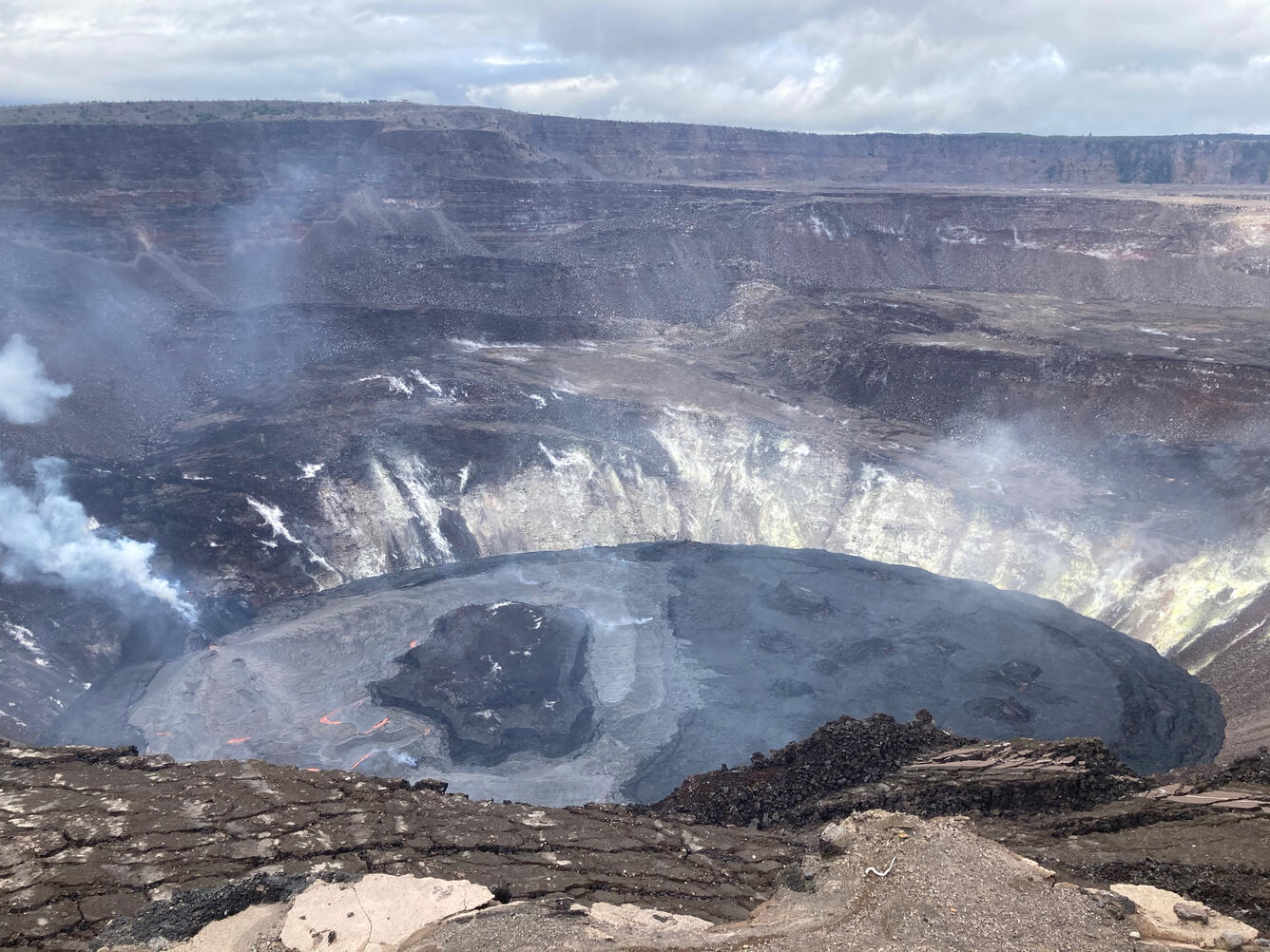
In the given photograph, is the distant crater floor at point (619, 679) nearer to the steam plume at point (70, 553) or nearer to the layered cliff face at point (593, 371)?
the layered cliff face at point (593, 371)

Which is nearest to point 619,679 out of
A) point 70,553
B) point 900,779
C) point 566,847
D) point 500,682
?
point 500,682

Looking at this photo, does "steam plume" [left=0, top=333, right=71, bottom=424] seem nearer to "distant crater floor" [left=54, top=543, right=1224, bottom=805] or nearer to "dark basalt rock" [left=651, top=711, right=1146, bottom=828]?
"distant crater floor" [left=54, top=543, right=1224, bottom=805]

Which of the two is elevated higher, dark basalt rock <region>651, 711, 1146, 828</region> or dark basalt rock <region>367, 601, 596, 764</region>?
dark basalt rock <region>651, 711, 1146, 828</region>

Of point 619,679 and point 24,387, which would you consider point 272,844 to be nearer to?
point 619,679

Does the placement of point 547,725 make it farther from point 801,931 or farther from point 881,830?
point 801,931

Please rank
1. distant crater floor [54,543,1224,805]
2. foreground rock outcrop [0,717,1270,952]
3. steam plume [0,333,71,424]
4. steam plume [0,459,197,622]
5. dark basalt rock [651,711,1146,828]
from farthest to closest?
steam plume [0,333,71,424]
steam plume [0,459,197,622]
distant crater floor [54,543,1224,805]
dark basalt rock [651,711,1146,828]
foreground rock outcrop [0,717,1270,952]

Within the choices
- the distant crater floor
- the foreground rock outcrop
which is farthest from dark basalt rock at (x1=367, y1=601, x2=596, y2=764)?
the foreground rock outcrop

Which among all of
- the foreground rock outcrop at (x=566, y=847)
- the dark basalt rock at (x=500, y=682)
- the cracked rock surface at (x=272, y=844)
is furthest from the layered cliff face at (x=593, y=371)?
the cracked rock surface at (x=272, y=844)
